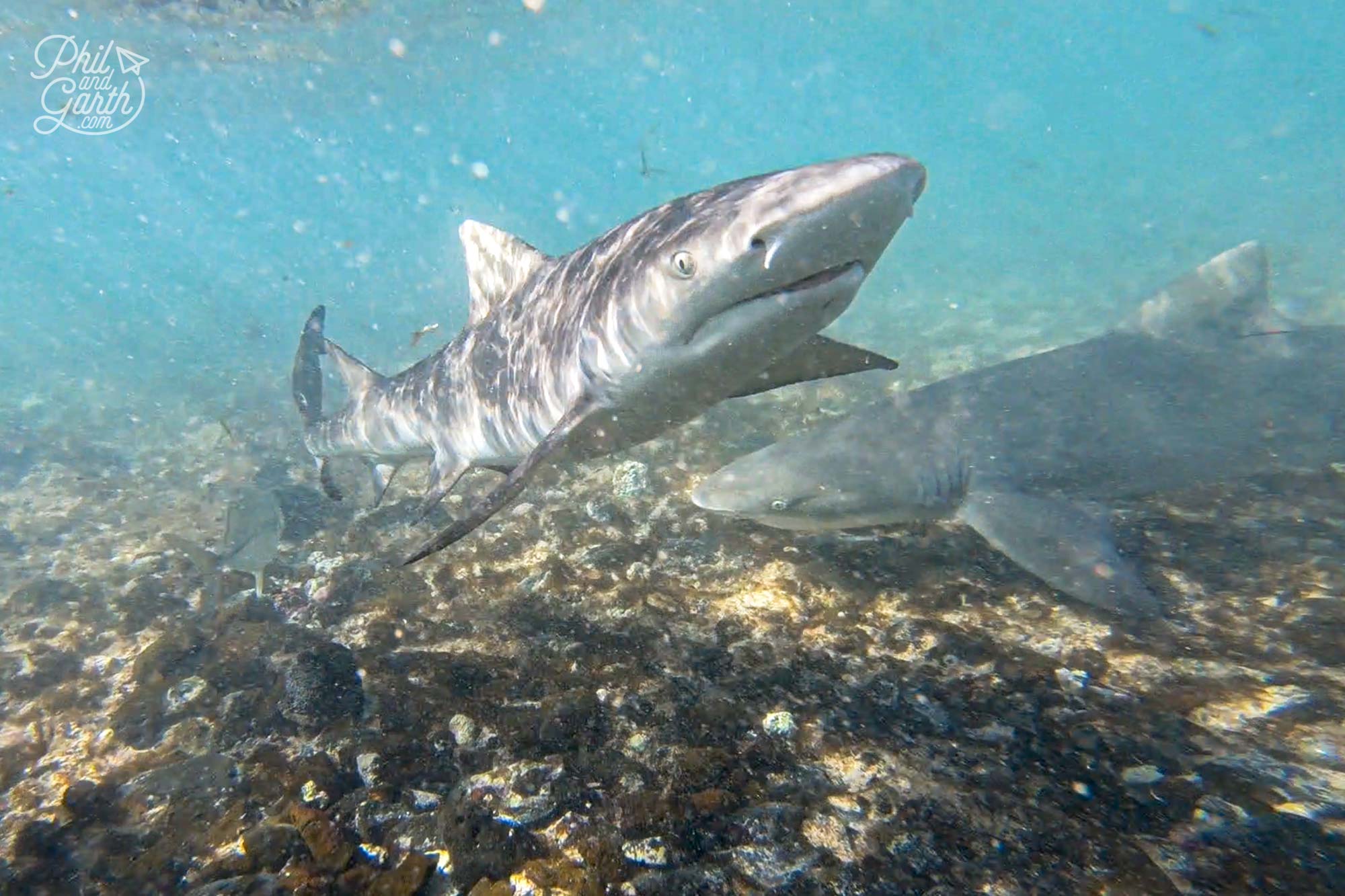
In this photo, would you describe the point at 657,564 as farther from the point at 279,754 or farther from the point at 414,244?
the point at 414,244

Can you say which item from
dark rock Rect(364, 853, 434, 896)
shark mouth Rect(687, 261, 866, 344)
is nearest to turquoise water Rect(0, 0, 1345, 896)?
dark rock Rect(364, 853, 434, 896)

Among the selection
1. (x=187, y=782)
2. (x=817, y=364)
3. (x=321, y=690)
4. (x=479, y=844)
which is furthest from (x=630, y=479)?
(x=479, y=844)

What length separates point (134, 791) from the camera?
3043 millimetres

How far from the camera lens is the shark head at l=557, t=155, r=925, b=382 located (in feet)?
7.23

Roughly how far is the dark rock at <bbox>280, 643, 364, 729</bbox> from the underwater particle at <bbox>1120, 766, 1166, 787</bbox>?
366 cm

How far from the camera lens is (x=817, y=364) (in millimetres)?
4242

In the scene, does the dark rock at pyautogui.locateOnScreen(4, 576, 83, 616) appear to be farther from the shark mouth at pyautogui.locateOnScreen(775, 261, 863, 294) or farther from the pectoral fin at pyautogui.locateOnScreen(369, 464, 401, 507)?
the shark mouth at pyautogui.locateOnScreen(775, 261, 863, 294)

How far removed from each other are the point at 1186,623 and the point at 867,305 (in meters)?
24.5

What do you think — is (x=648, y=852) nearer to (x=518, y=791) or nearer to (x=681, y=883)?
(x=681, y=883)

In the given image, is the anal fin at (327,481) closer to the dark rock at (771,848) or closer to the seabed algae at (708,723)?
the seabed algae at (708,723)

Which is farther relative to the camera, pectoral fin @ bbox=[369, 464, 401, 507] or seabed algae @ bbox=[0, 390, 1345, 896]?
pectoral fin @ bbox=[369, 464, 401, 507]

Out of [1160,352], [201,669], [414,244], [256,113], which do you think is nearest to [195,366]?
[256,113]

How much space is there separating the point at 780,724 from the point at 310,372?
26.7ft

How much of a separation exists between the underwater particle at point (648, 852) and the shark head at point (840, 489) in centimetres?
281
